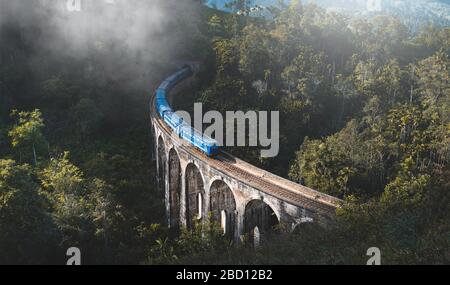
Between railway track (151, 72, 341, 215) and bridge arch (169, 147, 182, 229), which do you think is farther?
bridge arch (169, 147, 182, 229)

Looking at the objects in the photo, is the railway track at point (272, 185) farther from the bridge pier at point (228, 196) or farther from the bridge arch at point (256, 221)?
the bridge arch at point (256, 221)

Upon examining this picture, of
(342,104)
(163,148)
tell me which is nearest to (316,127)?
(342,104)

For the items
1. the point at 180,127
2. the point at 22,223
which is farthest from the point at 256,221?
the point at 22,223

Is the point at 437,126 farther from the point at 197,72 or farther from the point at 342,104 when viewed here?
the point at 197,72

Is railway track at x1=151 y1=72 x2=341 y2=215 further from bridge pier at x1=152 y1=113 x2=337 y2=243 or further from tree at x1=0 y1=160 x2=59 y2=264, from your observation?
tree at x1=0 y1=160 x2=59 y2=264

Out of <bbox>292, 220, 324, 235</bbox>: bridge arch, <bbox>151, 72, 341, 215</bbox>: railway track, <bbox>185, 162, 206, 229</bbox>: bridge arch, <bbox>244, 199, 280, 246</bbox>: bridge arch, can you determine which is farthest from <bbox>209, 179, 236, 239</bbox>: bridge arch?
<bbox>292, 220, 324, 235</bbox>: bridge arch

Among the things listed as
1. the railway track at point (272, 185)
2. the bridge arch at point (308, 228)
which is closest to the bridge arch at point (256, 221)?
the railway track at point (272, 185)
